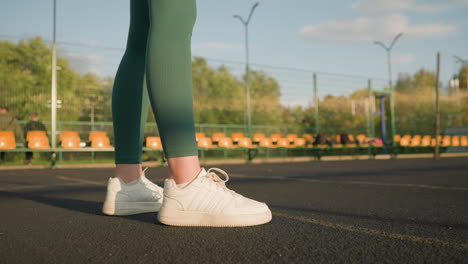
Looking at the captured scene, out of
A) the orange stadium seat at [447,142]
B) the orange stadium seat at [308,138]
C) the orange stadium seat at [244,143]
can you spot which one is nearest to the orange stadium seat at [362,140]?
the orange stadium seat at [308,138]

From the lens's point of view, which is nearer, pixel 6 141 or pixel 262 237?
pixel 262 237

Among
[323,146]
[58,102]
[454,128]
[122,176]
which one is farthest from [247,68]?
[454,128]

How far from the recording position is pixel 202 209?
1550 mm

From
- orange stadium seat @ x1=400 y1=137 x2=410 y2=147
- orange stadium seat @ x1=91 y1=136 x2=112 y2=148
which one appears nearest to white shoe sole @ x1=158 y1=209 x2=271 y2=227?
orange stadium seat @ x1=91 y1=136 x2=112 y2=148

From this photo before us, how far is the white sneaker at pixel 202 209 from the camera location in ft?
5.05

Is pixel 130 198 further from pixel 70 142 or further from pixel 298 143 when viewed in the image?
pixel 298 143

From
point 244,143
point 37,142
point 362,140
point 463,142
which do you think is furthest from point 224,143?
point 463,142

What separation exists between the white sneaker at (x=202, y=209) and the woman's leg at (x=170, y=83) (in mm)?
61

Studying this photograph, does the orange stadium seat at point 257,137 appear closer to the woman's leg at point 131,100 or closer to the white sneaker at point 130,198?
the woman's leg at point 131,100

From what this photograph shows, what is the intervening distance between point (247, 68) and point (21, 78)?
899 cm

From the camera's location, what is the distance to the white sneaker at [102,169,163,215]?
1.86 metres

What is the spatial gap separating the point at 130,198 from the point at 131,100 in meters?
0.50

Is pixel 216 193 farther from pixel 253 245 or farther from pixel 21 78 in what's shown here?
pixel 21 78

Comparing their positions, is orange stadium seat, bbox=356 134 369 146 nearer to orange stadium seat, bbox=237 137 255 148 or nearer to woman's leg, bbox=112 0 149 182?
orange stadium seat, bbox=237 137 255 148
